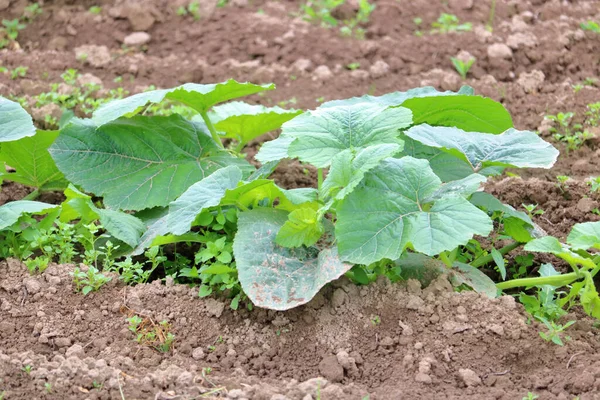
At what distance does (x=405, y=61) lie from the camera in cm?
563

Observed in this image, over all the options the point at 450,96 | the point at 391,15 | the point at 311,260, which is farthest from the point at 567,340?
the point at 391,15

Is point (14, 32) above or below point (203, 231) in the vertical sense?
below

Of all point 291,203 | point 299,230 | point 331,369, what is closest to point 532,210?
point 291,203

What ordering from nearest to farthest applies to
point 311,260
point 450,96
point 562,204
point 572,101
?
point 311,260, point 450,96, point 562,204, point 572,101

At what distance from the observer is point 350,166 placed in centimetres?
285

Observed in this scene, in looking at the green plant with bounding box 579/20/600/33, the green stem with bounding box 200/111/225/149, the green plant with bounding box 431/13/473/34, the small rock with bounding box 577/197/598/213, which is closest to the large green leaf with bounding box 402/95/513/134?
the small rock with bounding box 577/197/598/213

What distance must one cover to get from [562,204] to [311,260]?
1.43 meters

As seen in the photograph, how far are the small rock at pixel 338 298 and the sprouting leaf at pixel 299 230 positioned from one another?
7.8 inches

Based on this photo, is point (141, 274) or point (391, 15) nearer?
point (141, 274)

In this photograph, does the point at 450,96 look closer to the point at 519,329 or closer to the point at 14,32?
the point at 519,329

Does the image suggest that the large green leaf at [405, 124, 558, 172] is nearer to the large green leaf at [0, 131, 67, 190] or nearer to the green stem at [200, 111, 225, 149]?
the green stem at [200, 111, 225, 149]

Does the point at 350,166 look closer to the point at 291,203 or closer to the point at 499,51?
the point at 291,203

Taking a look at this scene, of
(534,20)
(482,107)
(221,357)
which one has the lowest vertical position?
(534,20)

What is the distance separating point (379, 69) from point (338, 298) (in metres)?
2.87
